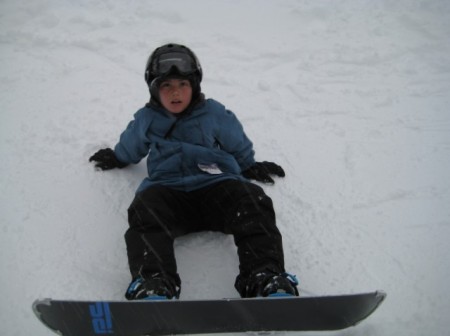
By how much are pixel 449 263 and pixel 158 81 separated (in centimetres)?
225

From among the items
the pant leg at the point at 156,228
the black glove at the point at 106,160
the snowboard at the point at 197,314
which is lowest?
the snowboard at the point at 197,314

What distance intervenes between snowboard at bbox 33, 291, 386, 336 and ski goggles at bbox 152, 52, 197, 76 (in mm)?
1435

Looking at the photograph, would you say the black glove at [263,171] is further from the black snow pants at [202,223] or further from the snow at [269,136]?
the black snow pants at [202,223]

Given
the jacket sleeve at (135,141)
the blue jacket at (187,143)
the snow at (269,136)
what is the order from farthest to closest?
the jacket sleeve at (135,141), the blue jacket at (187,143), the snow at (269,136)

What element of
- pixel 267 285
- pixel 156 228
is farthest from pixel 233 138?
pixel 267 285

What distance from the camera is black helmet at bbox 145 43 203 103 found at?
2309 millimetres

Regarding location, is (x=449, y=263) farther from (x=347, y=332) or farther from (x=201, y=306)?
(x=201, y=306)

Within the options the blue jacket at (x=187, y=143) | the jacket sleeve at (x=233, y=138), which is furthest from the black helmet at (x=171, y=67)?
the jacket sleeve at (x=233, y=138)

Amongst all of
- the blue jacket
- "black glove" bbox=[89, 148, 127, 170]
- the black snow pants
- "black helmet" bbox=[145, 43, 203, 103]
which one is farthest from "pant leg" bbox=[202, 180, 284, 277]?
"black glove" bbox=[89, 148, 127, 170]

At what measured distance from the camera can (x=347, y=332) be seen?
1848 mm

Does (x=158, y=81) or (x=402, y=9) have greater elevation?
(x=402, y=9)

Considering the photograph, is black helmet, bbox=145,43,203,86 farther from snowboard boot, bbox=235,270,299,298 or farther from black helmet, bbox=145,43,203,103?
snowboard boot, bbox=235,270,299,298

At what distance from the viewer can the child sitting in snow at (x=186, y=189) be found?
186 centimetres

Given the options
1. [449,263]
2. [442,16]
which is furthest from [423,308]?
[442,16]
